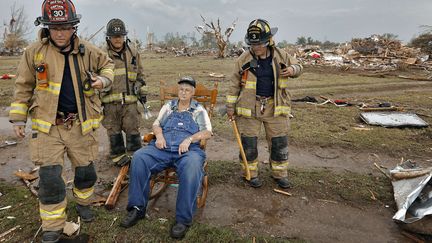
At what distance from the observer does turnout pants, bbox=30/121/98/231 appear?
2.82 meters

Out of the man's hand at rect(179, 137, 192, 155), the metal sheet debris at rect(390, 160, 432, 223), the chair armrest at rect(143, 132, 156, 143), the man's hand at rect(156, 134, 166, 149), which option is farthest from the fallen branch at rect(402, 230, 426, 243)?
the chair armrest at rect(143, 132, 156, 143)

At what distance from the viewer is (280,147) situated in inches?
161

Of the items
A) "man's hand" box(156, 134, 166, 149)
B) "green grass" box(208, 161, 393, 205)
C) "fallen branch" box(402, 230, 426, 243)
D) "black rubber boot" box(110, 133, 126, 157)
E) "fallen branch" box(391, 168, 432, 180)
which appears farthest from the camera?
"black rubber boot" box(110, 133, 126, 157)

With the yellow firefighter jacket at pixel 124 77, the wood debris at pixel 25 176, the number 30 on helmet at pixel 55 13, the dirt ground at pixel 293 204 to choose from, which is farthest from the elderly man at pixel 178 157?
the wood debris at pixel 25 176

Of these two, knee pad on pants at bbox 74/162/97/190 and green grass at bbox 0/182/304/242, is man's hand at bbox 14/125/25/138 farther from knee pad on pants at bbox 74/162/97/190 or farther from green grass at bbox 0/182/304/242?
green grass at bbox 0/182/304/242

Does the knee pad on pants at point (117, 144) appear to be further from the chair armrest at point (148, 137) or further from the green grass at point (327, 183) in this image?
the green grass at point (327, 183)

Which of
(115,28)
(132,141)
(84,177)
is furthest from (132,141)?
(115,28)

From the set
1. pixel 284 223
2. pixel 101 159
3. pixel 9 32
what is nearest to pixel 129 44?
pixel 101 159

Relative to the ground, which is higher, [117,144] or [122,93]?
[122,93]

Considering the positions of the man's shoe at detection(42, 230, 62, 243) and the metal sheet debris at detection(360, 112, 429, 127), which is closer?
the man's shoe at detection(42, 230, 62, 243)

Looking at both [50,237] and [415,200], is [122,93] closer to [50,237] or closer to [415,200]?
[50,237]

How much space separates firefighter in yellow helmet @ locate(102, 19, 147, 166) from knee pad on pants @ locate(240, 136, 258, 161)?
1727 mm

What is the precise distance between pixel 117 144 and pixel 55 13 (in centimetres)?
236

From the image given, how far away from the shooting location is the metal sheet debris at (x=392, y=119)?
6.78m
